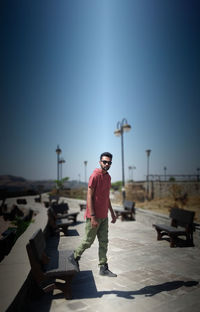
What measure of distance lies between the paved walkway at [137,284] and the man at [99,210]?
376 mm

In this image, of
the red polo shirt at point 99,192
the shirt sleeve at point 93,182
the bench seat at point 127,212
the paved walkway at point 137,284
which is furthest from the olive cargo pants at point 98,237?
the bench seat at point 127,212

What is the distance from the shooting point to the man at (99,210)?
3.68m

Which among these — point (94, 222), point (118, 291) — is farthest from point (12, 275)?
point (118, 291)

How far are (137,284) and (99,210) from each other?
1.27 metres

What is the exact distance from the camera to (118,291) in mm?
3234

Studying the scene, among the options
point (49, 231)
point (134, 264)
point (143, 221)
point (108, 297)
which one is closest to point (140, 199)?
point (143, 221)

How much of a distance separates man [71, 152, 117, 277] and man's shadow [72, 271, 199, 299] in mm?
347

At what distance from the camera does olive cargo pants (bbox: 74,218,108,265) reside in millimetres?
3670

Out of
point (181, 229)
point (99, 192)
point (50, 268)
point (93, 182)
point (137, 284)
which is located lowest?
point (137, 284)

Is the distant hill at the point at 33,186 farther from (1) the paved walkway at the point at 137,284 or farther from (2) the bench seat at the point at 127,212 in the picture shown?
(1) the paved walkway at the point at 137,284

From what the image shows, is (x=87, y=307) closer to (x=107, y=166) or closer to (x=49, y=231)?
(x=107, y=166)

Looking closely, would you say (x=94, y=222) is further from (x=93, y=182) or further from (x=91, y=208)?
(x=93, y=182)

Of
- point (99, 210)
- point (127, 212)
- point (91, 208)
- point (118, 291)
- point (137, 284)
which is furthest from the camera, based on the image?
point (127, 212)

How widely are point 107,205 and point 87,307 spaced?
60.0 inches
